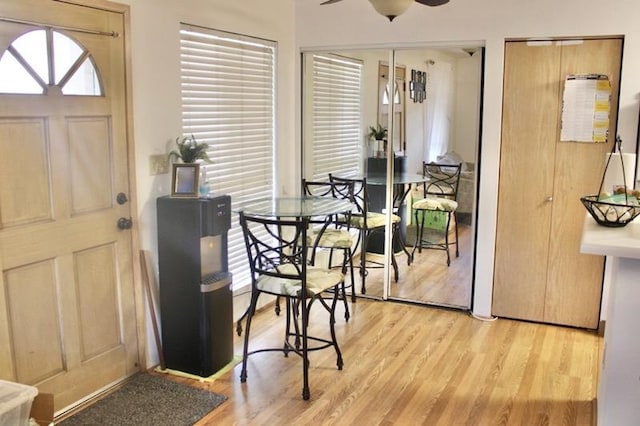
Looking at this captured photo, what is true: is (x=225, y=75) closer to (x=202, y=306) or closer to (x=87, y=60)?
(x=87, y=60)

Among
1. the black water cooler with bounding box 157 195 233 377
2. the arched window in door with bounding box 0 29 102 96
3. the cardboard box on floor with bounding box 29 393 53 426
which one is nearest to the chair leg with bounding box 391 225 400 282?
the black water cooler with bounding box 157 195 233 377

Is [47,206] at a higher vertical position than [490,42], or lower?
lower

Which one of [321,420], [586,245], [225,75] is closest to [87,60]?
[225,75]

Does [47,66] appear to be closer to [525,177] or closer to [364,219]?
[364,219]

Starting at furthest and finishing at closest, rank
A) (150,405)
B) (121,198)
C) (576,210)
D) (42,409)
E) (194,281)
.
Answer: (576,210)
(194,281)
(121,198)
(150,405)
(42,409)

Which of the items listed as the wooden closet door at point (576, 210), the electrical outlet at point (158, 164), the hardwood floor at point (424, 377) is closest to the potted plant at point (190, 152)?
the electrical outlet at point (158, 164)

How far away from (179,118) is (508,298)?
257 cm

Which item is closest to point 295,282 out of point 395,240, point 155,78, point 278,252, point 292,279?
point 292,279

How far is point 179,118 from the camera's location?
136 inches

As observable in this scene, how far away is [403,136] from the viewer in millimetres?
4449

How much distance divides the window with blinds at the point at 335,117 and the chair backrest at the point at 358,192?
76mm

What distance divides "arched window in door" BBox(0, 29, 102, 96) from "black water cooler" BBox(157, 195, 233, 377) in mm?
734

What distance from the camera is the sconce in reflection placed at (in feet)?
14.1

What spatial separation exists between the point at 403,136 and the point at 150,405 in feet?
8.51
